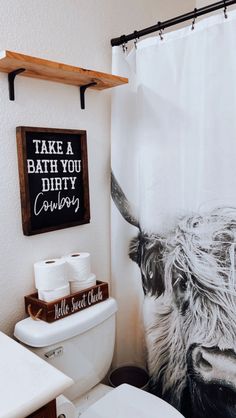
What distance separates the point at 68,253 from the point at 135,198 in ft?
1.43

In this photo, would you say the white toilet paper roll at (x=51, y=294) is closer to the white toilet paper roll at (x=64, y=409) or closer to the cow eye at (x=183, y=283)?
the white toilet paper roll at (x=64, y=409)

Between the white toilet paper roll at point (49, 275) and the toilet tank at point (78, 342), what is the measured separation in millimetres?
132

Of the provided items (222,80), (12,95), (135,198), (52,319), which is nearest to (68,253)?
(52,319)

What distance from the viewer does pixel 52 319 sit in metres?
1.24

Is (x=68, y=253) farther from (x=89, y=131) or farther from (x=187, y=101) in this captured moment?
(x=187, y=101)

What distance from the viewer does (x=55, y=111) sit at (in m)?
1.38

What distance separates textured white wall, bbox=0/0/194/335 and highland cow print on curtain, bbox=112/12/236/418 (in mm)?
84

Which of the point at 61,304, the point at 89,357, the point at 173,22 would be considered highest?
the point at 173,22

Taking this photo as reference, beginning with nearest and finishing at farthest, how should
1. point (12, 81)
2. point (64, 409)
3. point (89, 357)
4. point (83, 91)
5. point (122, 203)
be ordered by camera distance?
point (64, 409)
point (12, 81)
point (89, 357)
point (83, 91)
point (122, 203)

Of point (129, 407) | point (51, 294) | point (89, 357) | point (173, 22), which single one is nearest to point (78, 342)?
point (89, 357)

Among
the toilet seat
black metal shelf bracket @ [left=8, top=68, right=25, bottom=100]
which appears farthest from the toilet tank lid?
black metal shelf bracket @ [left=8, top=68, right=25, bottom=100]

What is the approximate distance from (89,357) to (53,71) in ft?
3.61

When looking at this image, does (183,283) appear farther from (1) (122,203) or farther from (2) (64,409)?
(2) (64,409)

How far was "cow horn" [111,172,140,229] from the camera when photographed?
5.39ft
